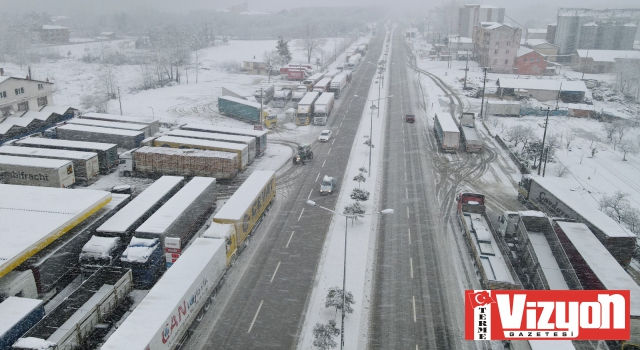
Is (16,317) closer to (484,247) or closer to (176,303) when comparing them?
(176,303)

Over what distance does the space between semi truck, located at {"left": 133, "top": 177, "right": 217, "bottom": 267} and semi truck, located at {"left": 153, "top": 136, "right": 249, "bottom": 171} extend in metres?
9.55

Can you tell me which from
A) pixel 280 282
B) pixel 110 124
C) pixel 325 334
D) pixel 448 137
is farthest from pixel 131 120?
pixel 325 334

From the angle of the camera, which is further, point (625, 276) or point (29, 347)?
point (625, 276)

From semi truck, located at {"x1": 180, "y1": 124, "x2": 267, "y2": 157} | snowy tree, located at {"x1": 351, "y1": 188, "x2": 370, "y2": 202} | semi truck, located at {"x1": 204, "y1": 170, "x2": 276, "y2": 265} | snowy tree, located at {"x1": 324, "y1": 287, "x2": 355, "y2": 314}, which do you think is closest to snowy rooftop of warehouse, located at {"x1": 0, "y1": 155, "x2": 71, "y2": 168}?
semi truck, located at {"x1": 180, "y1": 124, "x2": 267, "y2": 157}

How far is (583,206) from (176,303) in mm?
29945

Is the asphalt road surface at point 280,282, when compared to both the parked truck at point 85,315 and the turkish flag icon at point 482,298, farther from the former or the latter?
the turkish flag icon at point 482,298

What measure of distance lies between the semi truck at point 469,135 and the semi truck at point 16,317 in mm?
47923

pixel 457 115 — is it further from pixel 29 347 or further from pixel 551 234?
pixel 29 347

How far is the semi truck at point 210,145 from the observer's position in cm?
4950

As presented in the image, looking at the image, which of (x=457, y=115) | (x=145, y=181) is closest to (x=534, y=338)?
(x=145, y=181)

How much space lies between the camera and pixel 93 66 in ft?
423

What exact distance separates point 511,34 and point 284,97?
224 ft

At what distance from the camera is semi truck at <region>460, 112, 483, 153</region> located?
57.6 metres

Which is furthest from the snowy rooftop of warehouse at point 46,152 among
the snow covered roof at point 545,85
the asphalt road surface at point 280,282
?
the snow covered roof at point 545,85
